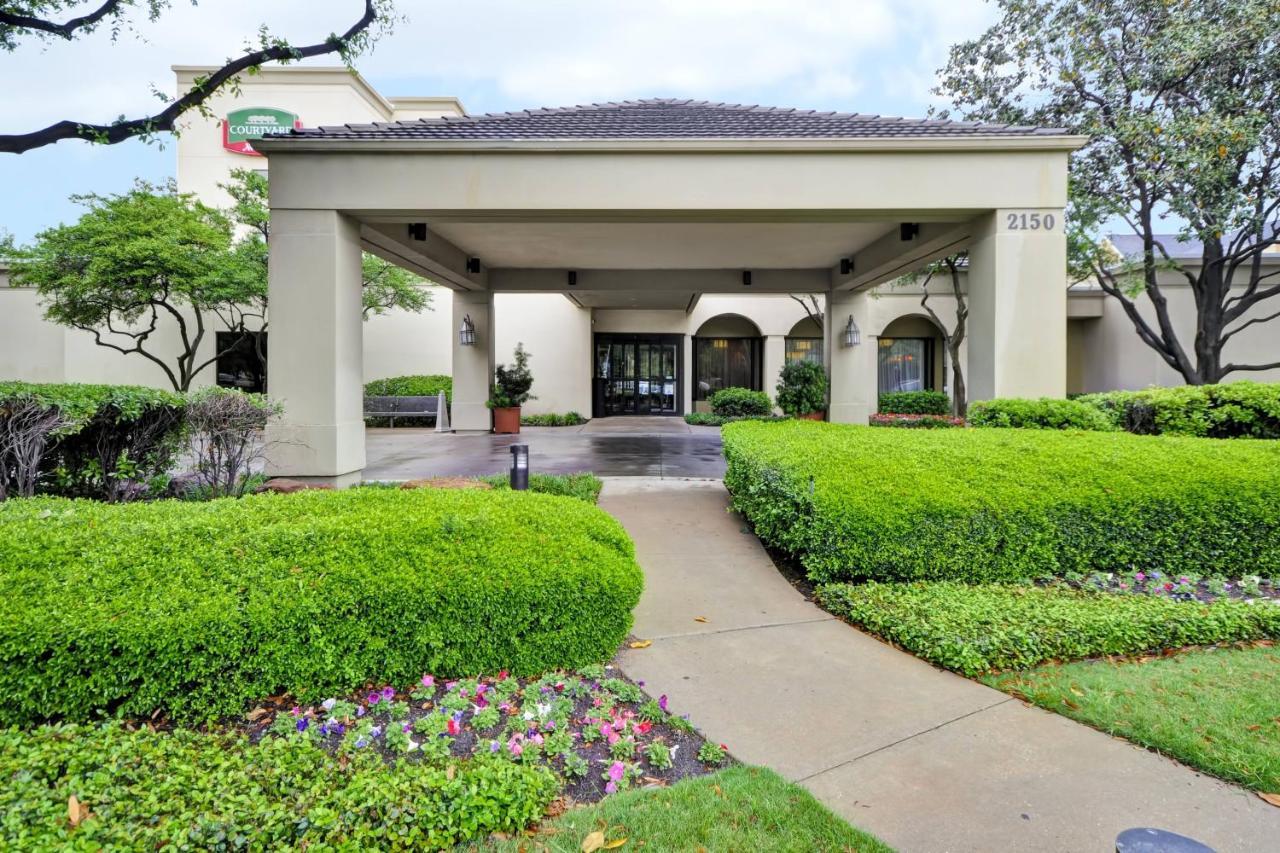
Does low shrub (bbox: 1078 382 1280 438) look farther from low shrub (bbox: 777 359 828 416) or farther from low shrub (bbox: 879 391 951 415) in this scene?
low shrub (bbox: 879 391 951 415)

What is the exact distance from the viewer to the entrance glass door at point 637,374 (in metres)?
20.2

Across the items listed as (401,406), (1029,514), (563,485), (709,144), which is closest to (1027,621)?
(1029,514)

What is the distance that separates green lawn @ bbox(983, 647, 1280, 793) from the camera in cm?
235

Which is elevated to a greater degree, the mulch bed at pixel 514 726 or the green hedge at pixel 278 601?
the green hedge at pixel 278 601

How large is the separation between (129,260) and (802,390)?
15.1m

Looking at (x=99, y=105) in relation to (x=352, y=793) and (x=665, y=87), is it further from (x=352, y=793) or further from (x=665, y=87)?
(x=665, y=87)

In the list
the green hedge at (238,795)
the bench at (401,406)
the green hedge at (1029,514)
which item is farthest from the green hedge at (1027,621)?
the bench at (401,406)

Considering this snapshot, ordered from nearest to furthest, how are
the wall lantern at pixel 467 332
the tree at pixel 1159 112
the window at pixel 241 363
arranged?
the tree at pixel 1159 112
the wall lantern at pixel 467 332
the window at pixel 241 363

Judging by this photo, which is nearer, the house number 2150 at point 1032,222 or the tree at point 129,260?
the house number 2150 at point 1032,222

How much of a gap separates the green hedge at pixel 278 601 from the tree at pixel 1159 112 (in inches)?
511

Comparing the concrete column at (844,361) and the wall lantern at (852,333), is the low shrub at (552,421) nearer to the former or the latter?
the concrete column at (844,361)

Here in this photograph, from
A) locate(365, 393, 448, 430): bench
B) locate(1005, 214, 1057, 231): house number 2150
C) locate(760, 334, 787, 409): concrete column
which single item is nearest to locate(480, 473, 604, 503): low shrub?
locate(1005, 214, 1057, 231): house number 2150

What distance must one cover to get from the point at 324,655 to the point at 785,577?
123 inches

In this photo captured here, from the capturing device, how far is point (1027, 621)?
11.2 ft
